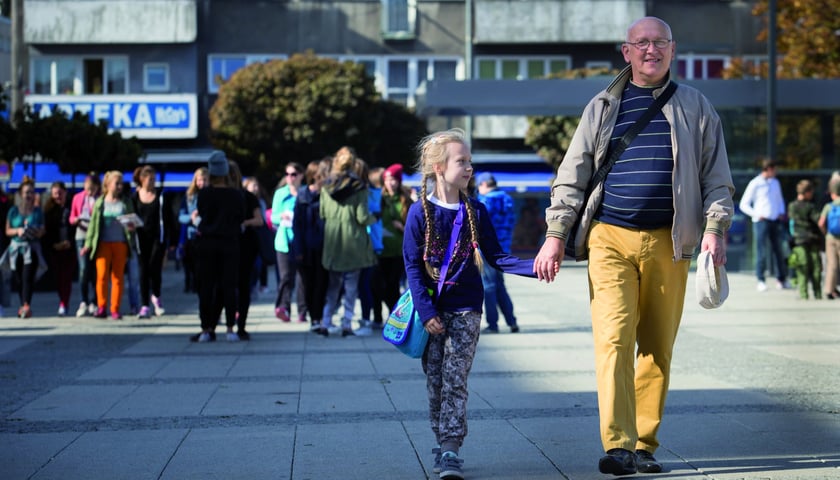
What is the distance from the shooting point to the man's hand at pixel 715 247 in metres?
6.24

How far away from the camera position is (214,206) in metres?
13.6

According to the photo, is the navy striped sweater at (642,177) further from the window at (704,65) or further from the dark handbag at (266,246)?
the window at (704,65)

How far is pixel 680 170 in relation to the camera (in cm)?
624

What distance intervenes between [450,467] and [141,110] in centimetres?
4316

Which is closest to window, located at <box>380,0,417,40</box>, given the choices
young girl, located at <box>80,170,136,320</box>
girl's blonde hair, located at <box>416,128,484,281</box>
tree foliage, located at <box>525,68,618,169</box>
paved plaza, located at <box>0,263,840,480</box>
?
tree foliage, located at <box>525,68,618,169</box>

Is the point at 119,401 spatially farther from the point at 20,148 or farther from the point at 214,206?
the point at 20,148

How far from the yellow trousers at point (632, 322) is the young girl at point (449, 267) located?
1.28ft

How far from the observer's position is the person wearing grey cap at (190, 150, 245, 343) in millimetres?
13562

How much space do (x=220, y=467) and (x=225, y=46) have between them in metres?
44.1

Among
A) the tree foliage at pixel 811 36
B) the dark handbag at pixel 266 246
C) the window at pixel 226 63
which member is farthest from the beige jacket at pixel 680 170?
the window at pixel 226 63

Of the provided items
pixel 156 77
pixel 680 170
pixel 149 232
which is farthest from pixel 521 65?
pixel 680 170

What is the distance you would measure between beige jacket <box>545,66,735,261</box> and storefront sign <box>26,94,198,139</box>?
1667 inches

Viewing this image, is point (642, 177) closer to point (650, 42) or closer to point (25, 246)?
point (650, 42)

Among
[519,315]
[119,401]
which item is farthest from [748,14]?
[119,401]
